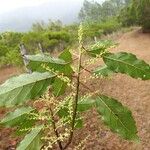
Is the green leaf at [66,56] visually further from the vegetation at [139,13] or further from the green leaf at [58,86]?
the vegetation at [139,13]

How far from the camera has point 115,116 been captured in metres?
1.64

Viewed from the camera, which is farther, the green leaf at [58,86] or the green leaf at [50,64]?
the green leaf at [58,86]

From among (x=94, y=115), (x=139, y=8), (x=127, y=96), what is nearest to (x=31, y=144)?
(x=94, y=115)

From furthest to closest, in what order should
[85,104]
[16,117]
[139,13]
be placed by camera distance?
1. [139,13]
2. [85,104]
3. [16,117]

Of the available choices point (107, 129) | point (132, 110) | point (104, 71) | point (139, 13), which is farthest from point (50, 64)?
point (139, 13)

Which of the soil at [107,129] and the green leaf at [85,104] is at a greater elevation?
the green leaf at [85,104]

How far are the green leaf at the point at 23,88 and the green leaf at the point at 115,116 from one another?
25 cm

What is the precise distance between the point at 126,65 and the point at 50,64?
0.32 metres

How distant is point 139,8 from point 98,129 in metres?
23.4

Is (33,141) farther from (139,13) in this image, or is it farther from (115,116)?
(139,13)

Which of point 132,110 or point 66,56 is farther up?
point 66,56

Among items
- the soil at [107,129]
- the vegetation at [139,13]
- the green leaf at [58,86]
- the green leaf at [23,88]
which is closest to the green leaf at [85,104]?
the green leaf at [58,86]

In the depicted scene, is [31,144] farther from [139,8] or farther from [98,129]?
[139,8]

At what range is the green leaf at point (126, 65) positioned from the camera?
1.61 metres
